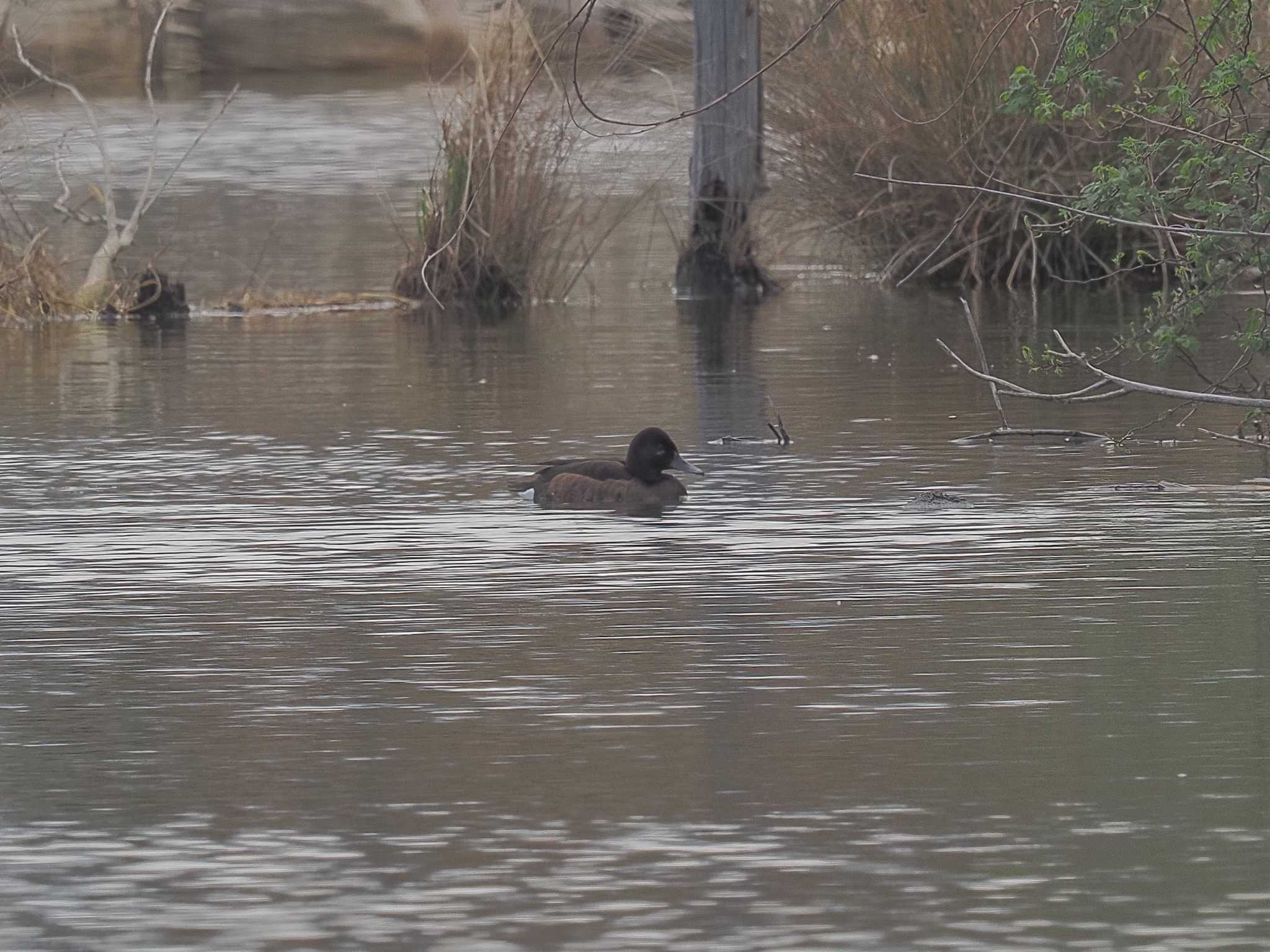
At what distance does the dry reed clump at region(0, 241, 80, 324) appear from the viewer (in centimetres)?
2231

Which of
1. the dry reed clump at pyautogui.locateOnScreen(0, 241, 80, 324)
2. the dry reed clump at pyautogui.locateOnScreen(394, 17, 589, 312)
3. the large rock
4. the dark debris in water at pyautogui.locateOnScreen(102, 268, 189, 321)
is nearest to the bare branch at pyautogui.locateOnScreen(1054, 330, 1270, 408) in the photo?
the dry reed clump at pyautogui.locateOnScreen(394, 17, 589, 312)

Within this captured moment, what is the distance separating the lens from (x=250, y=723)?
25.2 ft

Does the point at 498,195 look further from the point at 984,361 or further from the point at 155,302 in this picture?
the point at 984,361

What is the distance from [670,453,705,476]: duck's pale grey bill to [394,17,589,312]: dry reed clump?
8721 millimetres

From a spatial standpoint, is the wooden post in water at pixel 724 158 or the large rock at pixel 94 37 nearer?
the wooden post in water at pixel 724 158

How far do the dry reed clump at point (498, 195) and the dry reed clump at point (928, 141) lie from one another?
6.20 feet

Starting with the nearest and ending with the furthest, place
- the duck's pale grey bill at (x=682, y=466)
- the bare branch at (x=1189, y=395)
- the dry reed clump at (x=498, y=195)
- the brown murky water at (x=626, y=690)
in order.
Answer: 1. the brown murky water at (x=626, y=690)
2. the bare branch at (x=1189, y=395)
3. the duck's pale grey bill at (x=682, y=466)
4. the dry reed clump at (x=498, y=195)

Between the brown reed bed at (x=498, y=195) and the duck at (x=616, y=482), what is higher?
the brown reed bed at (x=498, y=195)

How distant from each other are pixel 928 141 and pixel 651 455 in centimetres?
1131

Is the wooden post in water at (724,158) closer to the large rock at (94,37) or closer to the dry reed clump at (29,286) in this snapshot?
the dry reed clump at (29,286)

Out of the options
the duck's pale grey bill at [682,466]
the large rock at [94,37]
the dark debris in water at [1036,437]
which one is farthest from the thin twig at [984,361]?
the large rock at [94,37]

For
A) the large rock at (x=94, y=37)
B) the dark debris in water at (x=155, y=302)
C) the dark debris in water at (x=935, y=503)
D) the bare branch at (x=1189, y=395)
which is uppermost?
the large rock at (x=94, y=37)

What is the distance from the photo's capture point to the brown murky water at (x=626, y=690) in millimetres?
6016

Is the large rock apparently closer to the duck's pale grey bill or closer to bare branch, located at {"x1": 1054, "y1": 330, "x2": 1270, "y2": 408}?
the duck's pale grey bill
